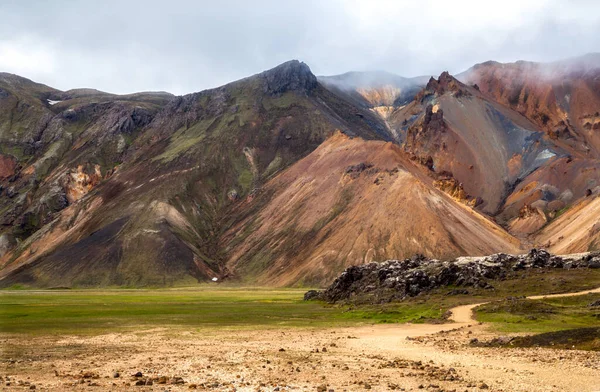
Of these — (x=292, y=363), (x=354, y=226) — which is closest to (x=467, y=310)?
(x=292, y=363)

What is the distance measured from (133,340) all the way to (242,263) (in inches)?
5063

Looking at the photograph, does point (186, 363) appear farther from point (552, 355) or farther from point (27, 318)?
point (27, 318)

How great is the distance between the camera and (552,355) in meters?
34.2

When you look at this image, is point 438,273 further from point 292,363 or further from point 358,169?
point 358,169

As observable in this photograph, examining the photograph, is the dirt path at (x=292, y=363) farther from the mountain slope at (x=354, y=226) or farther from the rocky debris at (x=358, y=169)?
the rocky debris at (x=358, y=169)

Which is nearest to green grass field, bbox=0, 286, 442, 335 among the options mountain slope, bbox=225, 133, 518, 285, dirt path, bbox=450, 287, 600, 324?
dirt path, bbox=450, 287, 600, 324

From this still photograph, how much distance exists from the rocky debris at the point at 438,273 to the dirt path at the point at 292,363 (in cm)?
2579

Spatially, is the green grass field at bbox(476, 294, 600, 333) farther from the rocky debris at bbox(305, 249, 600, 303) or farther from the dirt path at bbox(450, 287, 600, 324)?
the rocky debris at bbox(305, 249, 600, 303)

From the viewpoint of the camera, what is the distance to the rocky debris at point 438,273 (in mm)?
76062

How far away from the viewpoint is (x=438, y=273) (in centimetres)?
7806

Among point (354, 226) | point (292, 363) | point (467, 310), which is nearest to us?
point (292, 363)

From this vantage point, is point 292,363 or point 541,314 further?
point 541,314

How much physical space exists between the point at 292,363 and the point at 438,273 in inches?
1856

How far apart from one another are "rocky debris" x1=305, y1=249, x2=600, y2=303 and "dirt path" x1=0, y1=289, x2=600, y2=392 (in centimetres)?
2579
